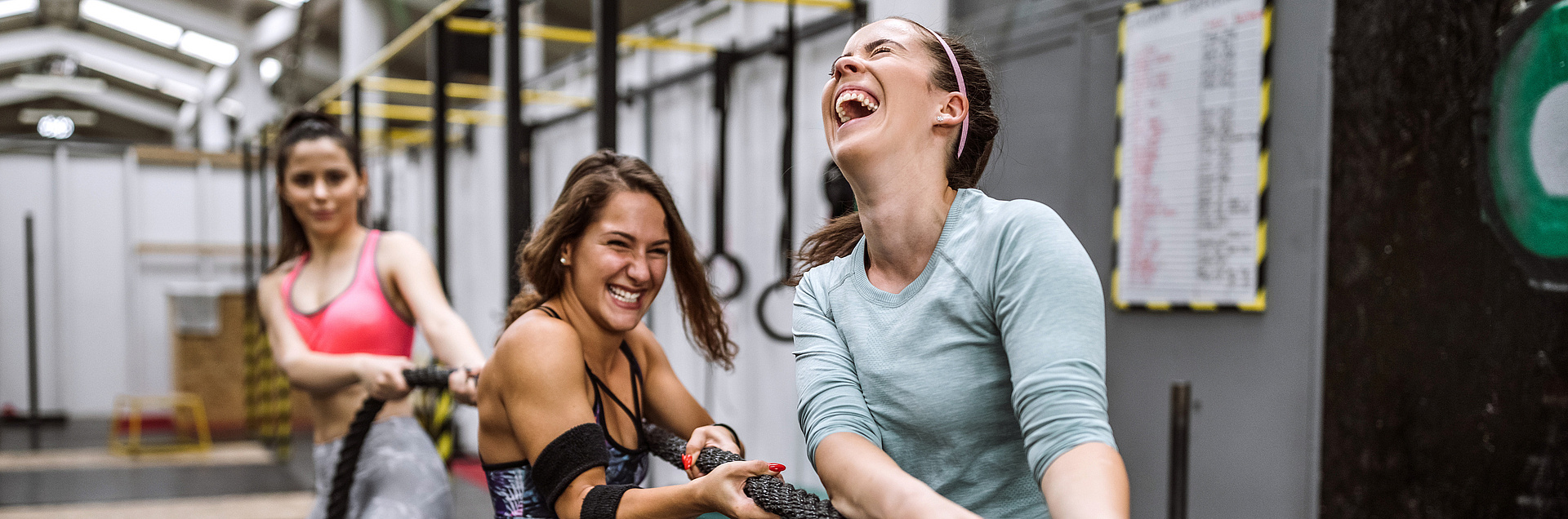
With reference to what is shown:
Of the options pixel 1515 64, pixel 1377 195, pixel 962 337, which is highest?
pixel 1515 64

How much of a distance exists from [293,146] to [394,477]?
0.68 metres

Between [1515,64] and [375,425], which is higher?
[1515,64]

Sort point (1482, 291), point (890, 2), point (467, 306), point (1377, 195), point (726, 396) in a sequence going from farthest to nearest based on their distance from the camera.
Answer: point (467, 306) → point (726, 396) → point (890, 2) → point (1377, 195) → point (1482, 291)

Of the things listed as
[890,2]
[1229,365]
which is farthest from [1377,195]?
[890,2]

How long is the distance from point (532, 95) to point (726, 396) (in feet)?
6.36

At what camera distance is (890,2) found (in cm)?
354

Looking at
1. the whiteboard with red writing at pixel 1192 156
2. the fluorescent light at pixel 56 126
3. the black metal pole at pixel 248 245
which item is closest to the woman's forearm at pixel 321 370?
the whiteboard with red writing at pixel 1192 156

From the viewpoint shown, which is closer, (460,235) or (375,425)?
(375,425)

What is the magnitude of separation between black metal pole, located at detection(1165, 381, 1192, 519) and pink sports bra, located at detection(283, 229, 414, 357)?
1.42 meters

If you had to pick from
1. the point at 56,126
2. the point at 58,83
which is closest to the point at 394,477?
the point at 58,83

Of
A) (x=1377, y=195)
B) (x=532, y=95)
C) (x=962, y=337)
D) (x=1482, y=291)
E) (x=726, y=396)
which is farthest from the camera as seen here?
(x=532, y=95)

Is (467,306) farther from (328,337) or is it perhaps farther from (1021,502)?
(1021,502)

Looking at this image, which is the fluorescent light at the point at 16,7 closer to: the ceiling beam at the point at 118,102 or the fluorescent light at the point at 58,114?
the ceiling beam at the point at 118,102

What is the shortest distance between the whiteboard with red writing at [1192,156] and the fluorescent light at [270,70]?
925 centimetres
